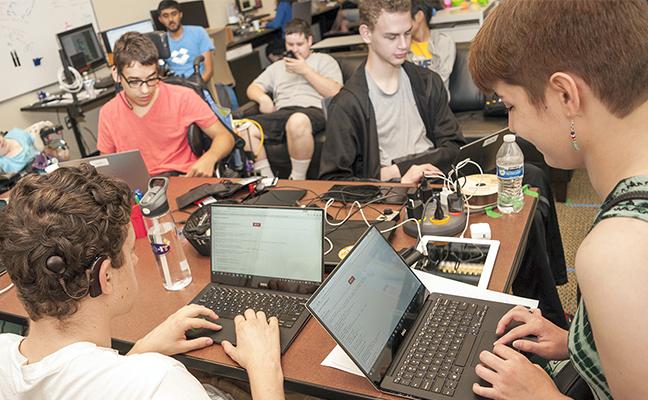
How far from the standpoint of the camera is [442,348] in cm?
115

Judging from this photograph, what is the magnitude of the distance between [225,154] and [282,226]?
4.76 feet

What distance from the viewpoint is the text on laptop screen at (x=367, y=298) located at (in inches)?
42.0

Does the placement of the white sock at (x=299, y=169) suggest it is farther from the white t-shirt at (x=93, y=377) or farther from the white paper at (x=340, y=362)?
the white t-shirt at (x=93, y=377)

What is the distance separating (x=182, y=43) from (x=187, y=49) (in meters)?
0.08

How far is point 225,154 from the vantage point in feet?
9.07

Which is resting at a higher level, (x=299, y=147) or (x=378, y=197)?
(x=378, y=197)

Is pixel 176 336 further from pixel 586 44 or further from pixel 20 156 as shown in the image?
pixel 20 156

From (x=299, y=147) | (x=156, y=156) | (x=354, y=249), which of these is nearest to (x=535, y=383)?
(x=354, y=249)

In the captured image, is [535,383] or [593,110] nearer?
[593,110]

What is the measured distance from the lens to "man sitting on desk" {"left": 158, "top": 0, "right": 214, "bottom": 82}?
5.37m

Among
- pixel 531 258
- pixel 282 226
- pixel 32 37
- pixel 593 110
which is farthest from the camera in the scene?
pixel 32 37

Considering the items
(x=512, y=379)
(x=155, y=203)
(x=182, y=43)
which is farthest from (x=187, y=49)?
(x=512, y=379)

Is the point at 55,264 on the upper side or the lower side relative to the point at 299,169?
upper

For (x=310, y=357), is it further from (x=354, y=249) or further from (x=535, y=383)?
(x=535, y=383)
